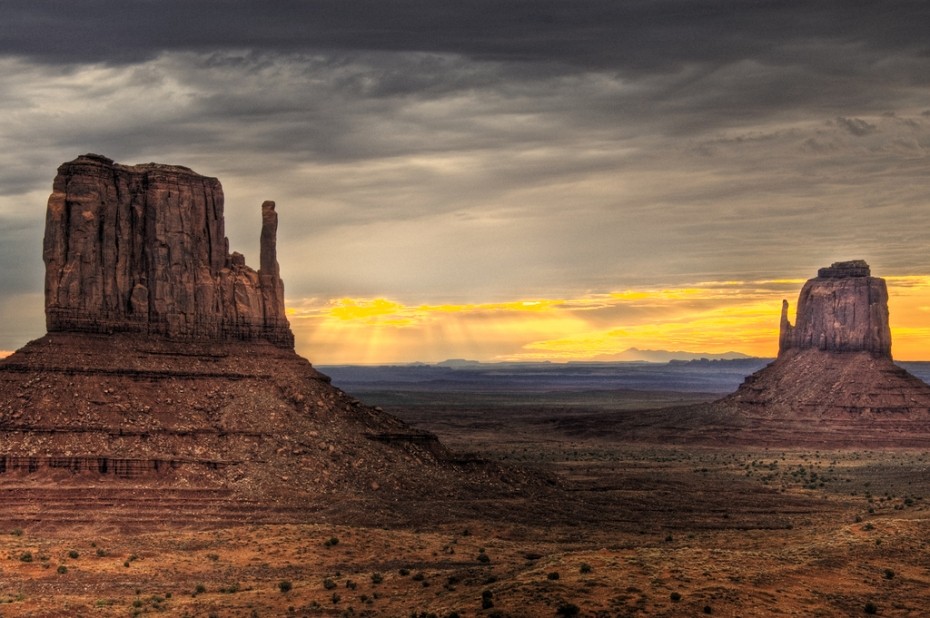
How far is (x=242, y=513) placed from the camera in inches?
3076

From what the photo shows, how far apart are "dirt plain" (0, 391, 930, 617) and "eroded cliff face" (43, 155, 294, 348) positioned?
1824 cm

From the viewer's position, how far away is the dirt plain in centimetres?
4816

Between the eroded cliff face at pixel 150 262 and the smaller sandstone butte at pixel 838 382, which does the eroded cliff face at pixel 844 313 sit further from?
the eroded cliff face at pixel 150 262

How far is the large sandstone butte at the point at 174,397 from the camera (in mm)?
78938

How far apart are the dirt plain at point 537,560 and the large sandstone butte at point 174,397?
12.2ft

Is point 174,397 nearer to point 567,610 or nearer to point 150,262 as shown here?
point 150,262

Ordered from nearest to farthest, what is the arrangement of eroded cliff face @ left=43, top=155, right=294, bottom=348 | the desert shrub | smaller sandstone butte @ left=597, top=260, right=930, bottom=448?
the desert shrub < eroded cliff face @ left=43, top=155, right=294, bottom=348 < smaller sandstone butte @ left=597, top=260, right=930, bottom=448

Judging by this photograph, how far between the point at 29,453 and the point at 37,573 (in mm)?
15998

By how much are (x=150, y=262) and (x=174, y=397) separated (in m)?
10.5

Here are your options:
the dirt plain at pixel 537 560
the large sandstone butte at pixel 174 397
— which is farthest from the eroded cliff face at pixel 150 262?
the dirt plain at pixel 537 560

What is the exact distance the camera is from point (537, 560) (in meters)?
64.0

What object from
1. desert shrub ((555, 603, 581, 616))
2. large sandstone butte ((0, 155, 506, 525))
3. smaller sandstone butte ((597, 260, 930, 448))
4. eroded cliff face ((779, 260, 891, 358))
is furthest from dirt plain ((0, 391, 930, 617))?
eroded cliff face ((779, 260, 891, 358))

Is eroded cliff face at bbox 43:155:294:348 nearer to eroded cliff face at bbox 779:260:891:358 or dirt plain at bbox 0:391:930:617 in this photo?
dirt plain at bbox 0:391:930:617

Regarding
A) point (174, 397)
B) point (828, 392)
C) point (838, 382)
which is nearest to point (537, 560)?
point (174, 397)
